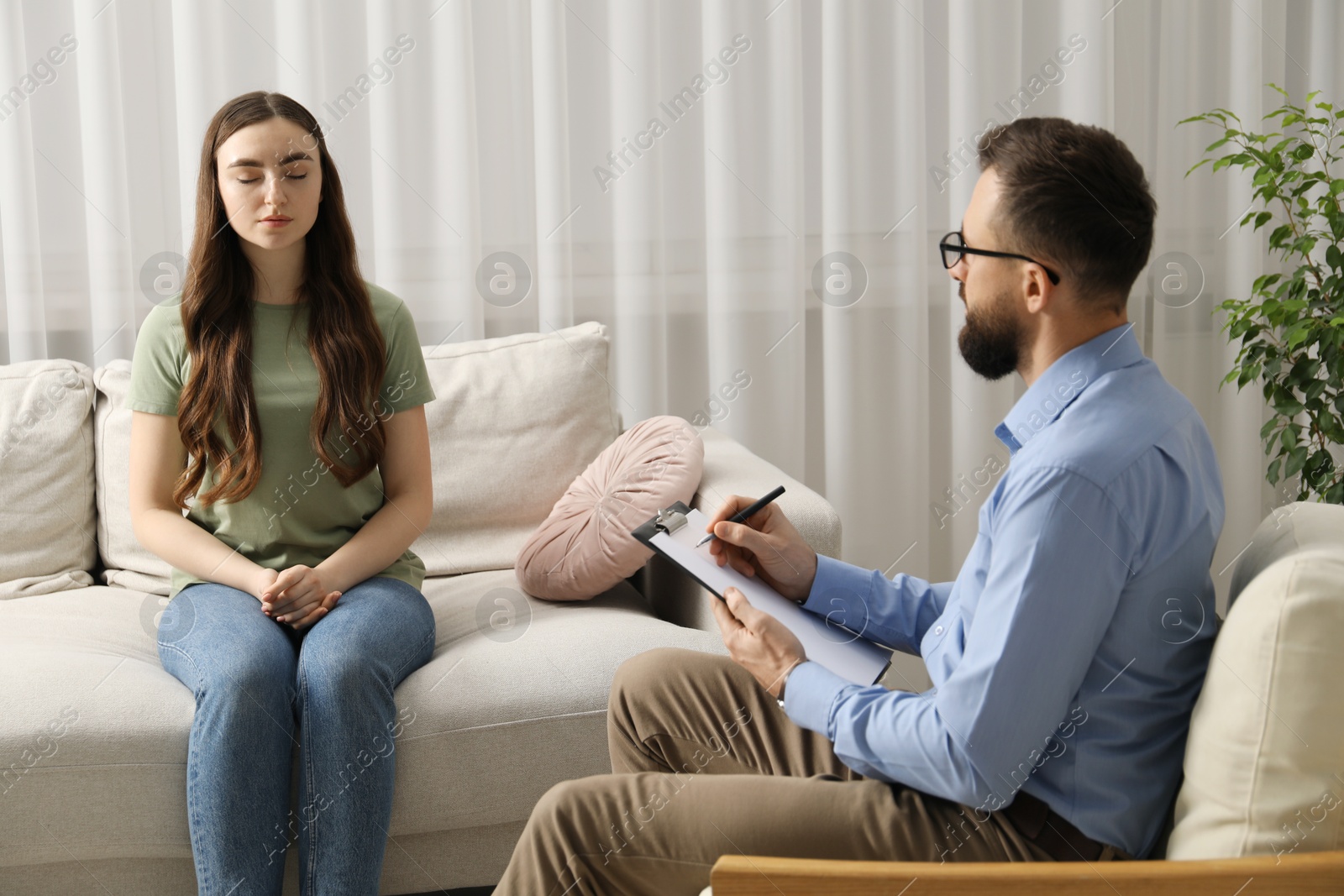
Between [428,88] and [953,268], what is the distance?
174cm

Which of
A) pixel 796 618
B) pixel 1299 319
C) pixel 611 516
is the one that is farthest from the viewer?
pixel 1299 319

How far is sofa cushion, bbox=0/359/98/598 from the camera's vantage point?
2047mm

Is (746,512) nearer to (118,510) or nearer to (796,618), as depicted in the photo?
(796,618)

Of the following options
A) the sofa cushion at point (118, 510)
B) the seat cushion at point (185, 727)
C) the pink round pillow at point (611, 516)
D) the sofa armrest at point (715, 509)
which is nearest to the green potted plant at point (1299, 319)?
the sofa armrest at point (715, 509)

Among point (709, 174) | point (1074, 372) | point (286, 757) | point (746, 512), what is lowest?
point (286, 757)

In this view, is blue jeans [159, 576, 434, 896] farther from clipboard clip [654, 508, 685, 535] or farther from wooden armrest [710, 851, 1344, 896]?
wooden armrest [710, 851, 1344, 896]

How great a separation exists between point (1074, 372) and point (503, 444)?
1.35m

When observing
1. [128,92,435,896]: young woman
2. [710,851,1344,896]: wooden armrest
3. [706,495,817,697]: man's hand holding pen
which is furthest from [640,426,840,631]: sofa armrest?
[710,851,1344,896]: wooden armrest

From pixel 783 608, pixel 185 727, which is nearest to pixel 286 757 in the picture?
pixel 185 727

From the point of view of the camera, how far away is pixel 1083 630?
0.97 meters

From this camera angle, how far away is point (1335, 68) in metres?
2.95

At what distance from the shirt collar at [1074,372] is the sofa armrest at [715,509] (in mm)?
677

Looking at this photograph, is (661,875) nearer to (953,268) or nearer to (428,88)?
(953,268)

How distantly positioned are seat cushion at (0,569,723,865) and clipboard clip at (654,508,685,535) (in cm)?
30
